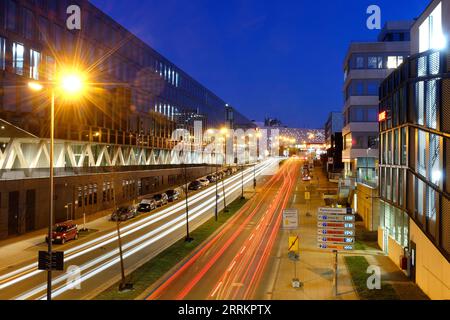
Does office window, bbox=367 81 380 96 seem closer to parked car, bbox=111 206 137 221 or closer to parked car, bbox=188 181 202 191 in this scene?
parked car, bbox=188 181 202 191

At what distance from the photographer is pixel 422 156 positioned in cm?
2016

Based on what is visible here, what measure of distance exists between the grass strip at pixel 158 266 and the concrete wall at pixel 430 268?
12.4 meters

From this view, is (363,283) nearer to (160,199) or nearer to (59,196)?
(59,196)

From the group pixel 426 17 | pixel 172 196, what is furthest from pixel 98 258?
pixel 172 196

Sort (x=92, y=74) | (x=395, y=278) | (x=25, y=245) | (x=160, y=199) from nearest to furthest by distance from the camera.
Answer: (x=395, y=278) < (x=25, y=245) < (x=92, y=74) < (x=160, y=199)

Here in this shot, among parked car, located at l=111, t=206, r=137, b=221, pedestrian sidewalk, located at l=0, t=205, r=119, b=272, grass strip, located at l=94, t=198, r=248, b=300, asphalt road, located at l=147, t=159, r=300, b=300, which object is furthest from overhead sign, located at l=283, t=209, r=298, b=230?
parked car, located at l=111, t=206, r=137, b=221

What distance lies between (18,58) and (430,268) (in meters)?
34.6

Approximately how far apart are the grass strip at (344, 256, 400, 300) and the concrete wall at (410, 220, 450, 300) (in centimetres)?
141

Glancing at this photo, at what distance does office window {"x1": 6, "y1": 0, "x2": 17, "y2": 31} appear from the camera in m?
35.1

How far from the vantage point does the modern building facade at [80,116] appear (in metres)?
35.0

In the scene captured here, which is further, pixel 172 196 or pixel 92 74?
pixel 172 196

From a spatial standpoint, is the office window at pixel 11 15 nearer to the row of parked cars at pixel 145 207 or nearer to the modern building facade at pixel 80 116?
the modern building facade at pixel 80 116

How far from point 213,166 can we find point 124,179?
5141 centimetres

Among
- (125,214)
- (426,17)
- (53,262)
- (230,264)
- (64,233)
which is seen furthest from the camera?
(125,214)
